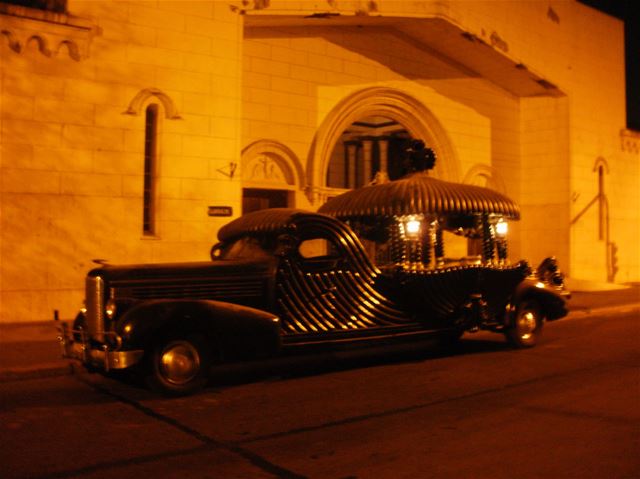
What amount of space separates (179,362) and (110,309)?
0.84 metres

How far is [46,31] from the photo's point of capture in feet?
37.4

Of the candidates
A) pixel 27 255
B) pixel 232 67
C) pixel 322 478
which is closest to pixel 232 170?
pixel 232 67

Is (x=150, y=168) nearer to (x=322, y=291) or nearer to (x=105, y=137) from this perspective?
(x=105, y=137)

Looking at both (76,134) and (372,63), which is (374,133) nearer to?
(372,63)

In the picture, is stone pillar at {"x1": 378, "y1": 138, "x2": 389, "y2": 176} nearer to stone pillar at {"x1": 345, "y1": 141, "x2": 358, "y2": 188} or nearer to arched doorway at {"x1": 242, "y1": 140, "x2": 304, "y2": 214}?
stone pillar at {"x1": 345, "y1": 141, "x2": 358, "y2": 188}

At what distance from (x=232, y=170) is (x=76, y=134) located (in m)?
2.82

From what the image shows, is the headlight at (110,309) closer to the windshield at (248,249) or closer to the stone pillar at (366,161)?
the windshield at (248,249)

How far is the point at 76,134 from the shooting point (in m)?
11.7

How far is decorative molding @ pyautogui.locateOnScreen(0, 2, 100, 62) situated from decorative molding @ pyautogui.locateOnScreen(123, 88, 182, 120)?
3.43 ft

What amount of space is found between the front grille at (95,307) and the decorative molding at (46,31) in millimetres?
5799

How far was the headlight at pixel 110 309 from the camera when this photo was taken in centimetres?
698

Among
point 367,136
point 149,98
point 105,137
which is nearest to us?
point 105,137

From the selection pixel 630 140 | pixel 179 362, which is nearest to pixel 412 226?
pixel 179 362

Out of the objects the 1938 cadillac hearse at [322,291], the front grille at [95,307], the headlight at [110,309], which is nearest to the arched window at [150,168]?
the 1938 cadillac hearse at [322,291]
